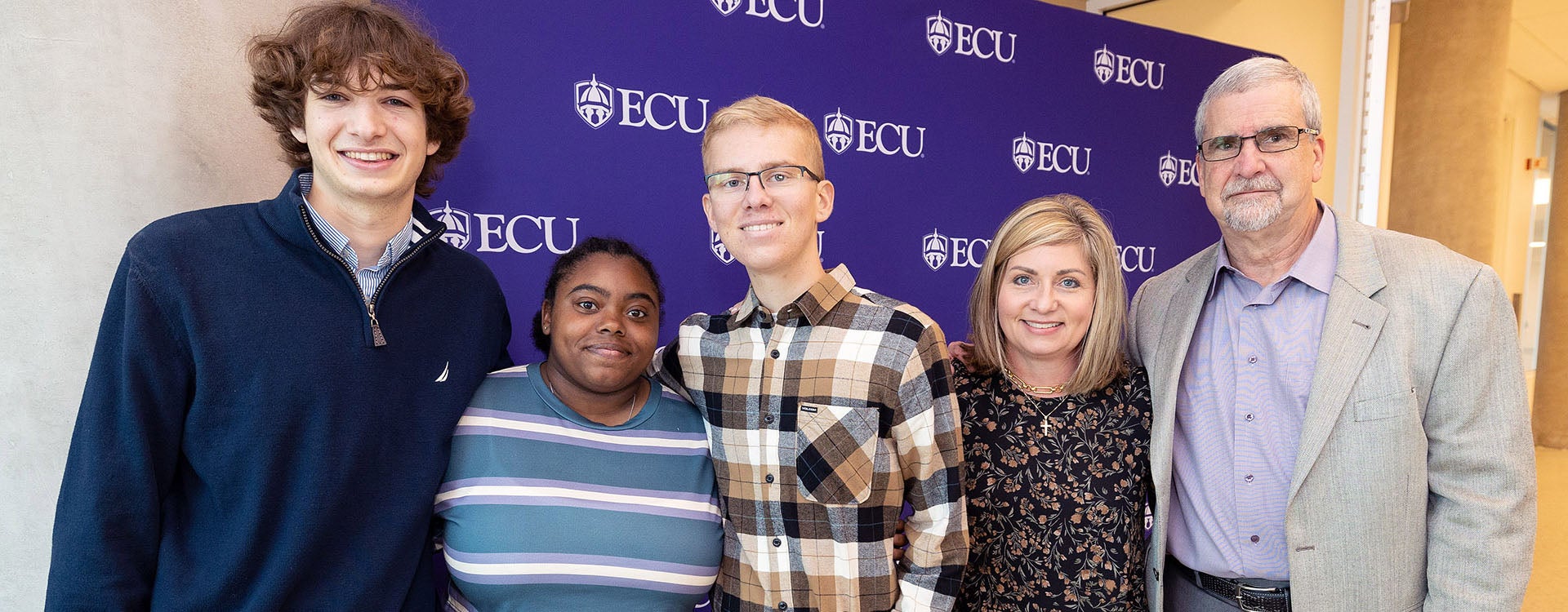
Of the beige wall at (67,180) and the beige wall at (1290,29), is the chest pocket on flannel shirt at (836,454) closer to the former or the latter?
the beige wall at (67,180)

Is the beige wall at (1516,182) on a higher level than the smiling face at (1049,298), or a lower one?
higher

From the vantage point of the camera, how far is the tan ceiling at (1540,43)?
14.7 ft

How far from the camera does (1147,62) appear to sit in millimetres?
3795

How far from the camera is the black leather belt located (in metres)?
1.77

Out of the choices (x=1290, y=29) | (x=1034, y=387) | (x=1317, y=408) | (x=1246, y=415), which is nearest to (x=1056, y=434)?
(x=1034, y=387)

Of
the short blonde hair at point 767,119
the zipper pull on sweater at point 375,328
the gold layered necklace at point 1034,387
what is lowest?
the gold layered necklace at point 1034,387

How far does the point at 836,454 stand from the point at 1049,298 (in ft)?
2.01

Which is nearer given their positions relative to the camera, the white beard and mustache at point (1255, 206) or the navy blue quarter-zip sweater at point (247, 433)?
the navy blue quarter-zip sweater at point (247, 433)

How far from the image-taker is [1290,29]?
482 cm

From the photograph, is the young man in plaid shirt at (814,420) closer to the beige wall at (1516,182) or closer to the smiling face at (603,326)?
the smiling face at (603,326)

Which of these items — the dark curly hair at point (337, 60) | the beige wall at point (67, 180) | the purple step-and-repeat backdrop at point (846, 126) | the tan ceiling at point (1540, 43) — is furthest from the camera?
the tan ceiling at point (1540, 43)

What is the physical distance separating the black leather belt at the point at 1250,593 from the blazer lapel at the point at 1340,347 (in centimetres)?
24

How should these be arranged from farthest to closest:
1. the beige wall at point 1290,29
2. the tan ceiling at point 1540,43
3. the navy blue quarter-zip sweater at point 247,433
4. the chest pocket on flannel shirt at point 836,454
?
the beige wall at point 1290,29 → the tan ceiling at point 1540,43 → the chest pocket on flannel shirt at point 836,454 → the navy blue quarter-zip sweater at point 247,433

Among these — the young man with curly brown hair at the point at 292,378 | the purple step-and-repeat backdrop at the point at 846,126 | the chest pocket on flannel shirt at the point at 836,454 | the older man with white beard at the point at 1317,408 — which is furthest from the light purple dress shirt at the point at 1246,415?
the young man with curly brown hair at the point at 292,378
